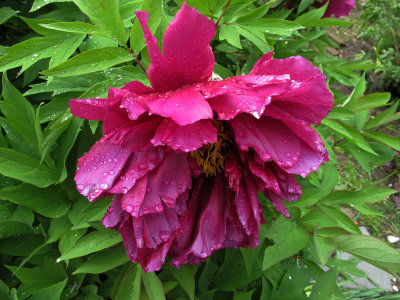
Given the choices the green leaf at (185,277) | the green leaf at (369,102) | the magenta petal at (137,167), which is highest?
the magenta petal at (137,167)

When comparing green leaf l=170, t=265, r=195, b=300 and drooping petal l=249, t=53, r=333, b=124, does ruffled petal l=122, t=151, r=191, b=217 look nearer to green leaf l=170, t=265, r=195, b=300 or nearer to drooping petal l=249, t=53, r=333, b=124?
drooping petal l=249, t=53, r=333, b=124

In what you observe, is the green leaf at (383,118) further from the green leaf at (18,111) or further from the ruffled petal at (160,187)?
the green leaf at (18,111)

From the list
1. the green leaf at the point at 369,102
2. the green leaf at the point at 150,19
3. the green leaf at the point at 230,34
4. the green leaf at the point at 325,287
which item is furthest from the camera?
the green leaf at the point at 369,102

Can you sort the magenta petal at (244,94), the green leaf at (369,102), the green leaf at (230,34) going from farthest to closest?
the green leaf at (369,102) → the green leaf at (230,34) → the magenta petal at (244,94)

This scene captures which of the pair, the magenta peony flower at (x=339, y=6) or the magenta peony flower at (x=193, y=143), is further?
the magenta peony flower at (x=339, y=6)

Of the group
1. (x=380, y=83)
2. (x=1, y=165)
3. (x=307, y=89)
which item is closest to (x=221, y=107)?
(x=307, y=89)

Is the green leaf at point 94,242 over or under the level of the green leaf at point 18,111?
under

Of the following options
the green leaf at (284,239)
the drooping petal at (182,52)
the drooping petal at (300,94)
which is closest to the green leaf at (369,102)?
the green leaf at (284,239)

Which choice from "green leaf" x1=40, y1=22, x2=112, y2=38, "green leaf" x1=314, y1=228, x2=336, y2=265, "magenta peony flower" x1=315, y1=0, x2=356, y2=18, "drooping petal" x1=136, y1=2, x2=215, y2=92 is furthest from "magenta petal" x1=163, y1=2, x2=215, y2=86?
"magenta peony flower" x1=315, y1=0, x2=356, y2=18
